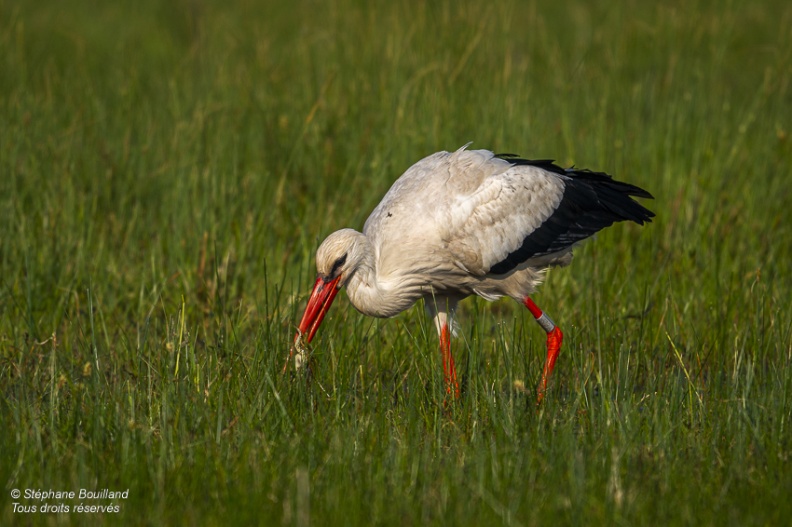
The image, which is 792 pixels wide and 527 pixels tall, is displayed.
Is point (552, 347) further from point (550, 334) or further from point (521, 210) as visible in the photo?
point (521, 210)

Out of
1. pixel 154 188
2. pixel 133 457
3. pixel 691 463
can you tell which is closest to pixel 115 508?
pixel 133 457

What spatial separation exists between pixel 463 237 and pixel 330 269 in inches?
27.0

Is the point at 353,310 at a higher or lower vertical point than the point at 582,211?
lower

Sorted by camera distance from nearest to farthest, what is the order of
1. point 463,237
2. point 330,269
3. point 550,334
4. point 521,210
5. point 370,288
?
point 330,269 < point 370,288 < point 463,237 < point 521,210 < point 550,334

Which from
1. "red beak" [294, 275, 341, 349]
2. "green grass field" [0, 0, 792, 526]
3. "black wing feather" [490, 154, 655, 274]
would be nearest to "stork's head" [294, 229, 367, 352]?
"red beak" [294, 275, 341, 349]

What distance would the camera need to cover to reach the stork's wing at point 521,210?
4848mm

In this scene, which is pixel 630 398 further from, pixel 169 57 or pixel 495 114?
pixel 169 57

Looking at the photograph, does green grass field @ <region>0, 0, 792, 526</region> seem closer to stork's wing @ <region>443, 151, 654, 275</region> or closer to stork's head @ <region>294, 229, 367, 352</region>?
stork's head @ <region>294, 229, 367, 352</region>

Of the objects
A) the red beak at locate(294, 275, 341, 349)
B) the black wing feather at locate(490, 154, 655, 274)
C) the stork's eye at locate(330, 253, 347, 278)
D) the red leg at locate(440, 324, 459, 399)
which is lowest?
the red leg at locate(440, 324, 459, 399)

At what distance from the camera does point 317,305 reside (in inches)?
181

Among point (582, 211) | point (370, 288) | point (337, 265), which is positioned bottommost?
point (370, 288)

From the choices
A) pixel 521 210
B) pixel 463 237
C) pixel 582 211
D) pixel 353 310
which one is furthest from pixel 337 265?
pixel 582 211

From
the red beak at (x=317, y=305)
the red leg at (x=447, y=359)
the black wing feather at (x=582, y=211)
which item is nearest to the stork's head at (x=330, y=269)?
the red beak at (x=317, y=305)

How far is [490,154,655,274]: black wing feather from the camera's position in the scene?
5086mm
